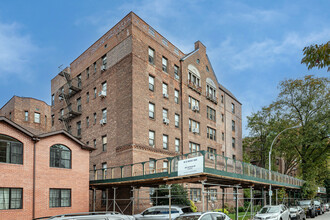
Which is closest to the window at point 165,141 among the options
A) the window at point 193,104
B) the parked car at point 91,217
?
the window at point 193,104

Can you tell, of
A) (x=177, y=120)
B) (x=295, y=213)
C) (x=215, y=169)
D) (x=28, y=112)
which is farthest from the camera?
(x=28, y=112)

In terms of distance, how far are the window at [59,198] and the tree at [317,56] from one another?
20.7 metres

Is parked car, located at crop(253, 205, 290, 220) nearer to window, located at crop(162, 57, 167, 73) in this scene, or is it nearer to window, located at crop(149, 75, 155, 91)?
window, located at crop(149, 75, 155, 91)

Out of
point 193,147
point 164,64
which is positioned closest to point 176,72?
point 164,64

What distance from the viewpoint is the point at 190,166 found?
19.1 metres

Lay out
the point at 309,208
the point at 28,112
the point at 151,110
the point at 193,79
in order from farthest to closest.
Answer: the point at 28,112, the point at 193,79, the point at 309,208, the point at 151,110

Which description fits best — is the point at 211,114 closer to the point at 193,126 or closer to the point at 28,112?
the point at 193,126

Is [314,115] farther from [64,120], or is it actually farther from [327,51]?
[327,51]

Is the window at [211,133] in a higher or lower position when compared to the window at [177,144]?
higher

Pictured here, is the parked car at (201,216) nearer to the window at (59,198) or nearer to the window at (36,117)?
the window at (59,198)

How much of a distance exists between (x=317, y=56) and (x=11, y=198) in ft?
65.8

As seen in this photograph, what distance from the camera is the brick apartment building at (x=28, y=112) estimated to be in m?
52.2

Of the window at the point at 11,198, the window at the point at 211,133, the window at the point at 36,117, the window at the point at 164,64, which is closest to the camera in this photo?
the window at the point at 11,198

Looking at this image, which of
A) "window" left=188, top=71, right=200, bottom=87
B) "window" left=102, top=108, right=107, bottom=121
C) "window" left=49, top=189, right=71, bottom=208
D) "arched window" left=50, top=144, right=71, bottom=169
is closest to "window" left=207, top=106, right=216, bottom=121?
"window" left=188, top=71, right=200, bottom=87
